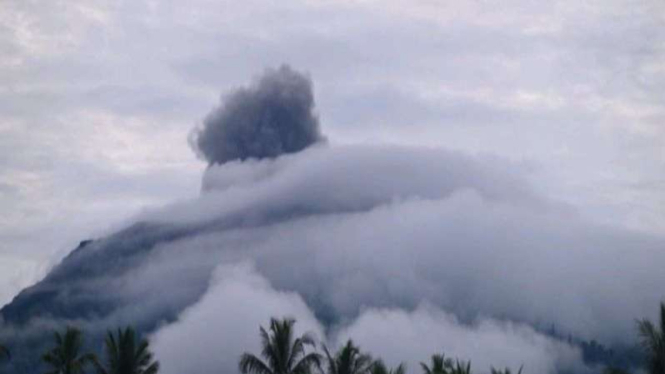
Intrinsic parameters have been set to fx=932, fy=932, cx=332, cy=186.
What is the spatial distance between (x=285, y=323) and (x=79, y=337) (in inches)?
618

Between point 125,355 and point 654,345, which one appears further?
point 125,355

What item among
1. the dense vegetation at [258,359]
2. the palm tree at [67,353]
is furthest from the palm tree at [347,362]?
the palm tree at [67,353]

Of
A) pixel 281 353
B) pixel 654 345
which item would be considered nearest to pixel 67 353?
pixel 281 353

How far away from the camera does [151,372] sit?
66.8 meters

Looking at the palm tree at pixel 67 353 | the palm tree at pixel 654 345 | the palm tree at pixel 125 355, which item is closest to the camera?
the palm tree at pixel 654 345

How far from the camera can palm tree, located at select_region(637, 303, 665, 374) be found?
52656mm

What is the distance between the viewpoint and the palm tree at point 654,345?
173 ft

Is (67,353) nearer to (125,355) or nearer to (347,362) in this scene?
(125,355)

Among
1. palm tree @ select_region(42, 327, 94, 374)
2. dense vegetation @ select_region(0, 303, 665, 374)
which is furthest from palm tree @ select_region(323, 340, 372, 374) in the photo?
palm tree @ select_region(42, 327, 94, 374)

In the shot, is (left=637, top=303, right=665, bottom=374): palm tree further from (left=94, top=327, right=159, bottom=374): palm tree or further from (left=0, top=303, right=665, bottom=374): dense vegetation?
(left=94, top=327, right=159, bottom=374): palm tree

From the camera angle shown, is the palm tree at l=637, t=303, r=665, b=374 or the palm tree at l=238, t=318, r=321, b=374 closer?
the palm tree at l=637, t=303, r=665, b=374

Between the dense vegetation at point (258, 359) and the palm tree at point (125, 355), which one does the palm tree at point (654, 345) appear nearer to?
the dense vegetation at point (258, 359)

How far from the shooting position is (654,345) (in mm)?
53062

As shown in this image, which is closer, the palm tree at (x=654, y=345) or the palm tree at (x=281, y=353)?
the palm tree at (x=654, y=345)
